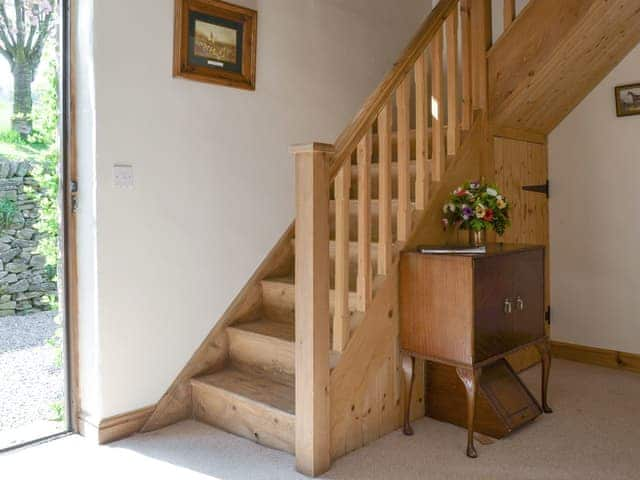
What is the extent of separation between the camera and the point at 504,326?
260cm

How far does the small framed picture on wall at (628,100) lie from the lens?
3.48 m

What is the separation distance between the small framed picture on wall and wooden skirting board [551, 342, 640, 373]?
56.9 inches

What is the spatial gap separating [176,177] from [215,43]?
698mm

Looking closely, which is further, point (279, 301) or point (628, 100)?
point (628, 100)

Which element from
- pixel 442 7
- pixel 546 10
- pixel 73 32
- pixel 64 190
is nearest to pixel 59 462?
pixel 64 190

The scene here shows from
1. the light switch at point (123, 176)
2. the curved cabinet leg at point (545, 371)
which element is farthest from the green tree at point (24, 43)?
the curved cabinet leg at point (545, 371)

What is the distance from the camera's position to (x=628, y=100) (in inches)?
138

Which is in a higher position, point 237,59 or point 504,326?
point 237,59

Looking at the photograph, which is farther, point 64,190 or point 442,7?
point 442,7

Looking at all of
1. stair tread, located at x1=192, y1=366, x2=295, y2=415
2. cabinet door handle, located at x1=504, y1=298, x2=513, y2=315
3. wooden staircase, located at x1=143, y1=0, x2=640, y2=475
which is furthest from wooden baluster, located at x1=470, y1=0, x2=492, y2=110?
stair tread, located at x1=192, y1=366, x2=295, y2=415

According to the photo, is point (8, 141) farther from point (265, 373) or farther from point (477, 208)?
point (477, 208)

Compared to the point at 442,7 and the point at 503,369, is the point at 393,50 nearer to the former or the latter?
the point at 442,7

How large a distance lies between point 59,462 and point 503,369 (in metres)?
1.97

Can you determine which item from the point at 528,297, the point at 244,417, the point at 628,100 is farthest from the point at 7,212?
the point at 628,100
